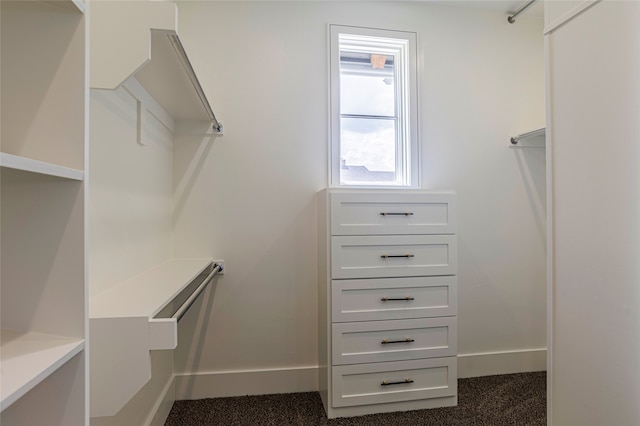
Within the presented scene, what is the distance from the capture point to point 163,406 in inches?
64.9

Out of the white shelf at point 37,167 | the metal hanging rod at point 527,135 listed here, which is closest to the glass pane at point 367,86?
the metal hanging rod at point 527,135

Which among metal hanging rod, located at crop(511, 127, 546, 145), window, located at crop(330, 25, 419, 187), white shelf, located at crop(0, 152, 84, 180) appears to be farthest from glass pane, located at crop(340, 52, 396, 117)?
white shelf, located at crop(0, 152, 84, 180)

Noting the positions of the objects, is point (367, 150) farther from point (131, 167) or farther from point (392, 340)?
point (131, 167)

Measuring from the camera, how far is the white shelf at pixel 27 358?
430mm

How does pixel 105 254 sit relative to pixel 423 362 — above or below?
above

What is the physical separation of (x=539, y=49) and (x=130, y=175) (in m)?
2.78

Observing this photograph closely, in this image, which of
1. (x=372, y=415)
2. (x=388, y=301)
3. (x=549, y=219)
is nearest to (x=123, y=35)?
(x=549, y=219)

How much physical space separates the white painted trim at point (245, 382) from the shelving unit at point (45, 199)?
1.51m

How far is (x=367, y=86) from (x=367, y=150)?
44 centimetres

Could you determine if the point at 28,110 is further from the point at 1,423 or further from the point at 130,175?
the point at 130,175

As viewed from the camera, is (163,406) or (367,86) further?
(367,86)

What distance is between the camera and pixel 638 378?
896mm

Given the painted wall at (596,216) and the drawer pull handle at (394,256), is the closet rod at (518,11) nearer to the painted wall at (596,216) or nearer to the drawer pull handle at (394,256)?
the painted wall at (596,216)

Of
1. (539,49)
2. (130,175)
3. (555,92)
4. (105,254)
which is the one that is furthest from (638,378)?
(539,49)
